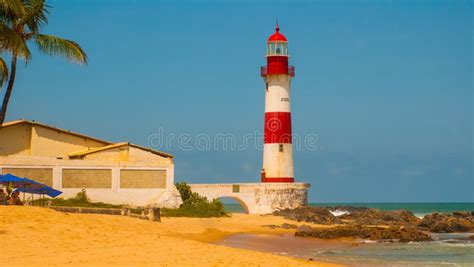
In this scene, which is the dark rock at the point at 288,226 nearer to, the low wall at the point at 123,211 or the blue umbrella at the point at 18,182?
the low wall at the point at 123,211

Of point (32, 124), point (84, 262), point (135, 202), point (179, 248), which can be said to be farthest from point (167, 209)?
point (84, 262)

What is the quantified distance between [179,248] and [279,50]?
Answer: 29.5 m

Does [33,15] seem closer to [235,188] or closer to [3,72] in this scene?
[3,72]

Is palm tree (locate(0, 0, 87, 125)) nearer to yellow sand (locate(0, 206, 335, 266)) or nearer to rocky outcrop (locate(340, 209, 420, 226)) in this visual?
yellow sand (locate(0, 206, 335, 266))

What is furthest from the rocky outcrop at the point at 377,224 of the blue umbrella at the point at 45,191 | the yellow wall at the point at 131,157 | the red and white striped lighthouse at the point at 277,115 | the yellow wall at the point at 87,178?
the blue umbrella at the point at 45,191

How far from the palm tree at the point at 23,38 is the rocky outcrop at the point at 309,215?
19.4 metres

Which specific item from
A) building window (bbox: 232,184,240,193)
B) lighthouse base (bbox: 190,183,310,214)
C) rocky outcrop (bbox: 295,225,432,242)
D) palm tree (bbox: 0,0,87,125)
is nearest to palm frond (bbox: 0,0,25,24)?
palm tree (bbox: 0,0,87,125)

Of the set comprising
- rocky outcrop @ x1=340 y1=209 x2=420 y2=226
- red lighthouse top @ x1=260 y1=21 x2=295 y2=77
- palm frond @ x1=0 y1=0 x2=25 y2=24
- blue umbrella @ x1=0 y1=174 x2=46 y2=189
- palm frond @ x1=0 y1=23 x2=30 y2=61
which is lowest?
rocky outcrop @ x1=340 y1=209 x2=420 y2=226

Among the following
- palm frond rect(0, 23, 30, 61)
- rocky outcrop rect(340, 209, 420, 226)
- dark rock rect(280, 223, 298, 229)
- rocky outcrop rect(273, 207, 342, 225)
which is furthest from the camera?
rocky outcrop rect(340, 209, 420, 226)

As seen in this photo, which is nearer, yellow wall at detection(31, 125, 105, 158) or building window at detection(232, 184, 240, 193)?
yellow wall at detection(31, 125, 105, 158)

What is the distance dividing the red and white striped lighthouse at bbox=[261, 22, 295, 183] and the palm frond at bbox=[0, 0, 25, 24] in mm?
22830

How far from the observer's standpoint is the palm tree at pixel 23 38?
31.5 metres

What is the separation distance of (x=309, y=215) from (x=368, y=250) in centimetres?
1646

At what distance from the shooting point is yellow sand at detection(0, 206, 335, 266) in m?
22.5
